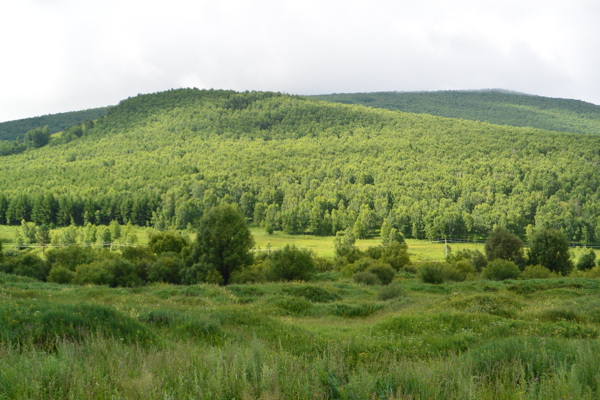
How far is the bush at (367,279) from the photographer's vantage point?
4047 cm

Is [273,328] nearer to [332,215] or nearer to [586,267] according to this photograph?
[586,267]

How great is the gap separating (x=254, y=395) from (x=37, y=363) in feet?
8.74

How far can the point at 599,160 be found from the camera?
12412cm

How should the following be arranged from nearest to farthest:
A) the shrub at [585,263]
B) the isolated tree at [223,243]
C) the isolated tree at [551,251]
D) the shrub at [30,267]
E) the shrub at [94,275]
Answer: the shrub at [94,275] → the shrub at [30,267] → the isolated tree at [223,243] → the isolated tree at [551,251] → the shrub at [585,263]

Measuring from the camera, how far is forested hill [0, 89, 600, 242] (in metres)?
112

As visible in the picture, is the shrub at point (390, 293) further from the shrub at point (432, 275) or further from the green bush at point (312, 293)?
the shrub at point (432, 275)

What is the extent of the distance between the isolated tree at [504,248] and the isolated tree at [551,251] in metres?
1.76

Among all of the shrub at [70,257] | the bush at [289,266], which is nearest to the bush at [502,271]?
the bush at [289,266]

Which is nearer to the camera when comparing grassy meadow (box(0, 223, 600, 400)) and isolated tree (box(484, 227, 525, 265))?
grassy meadow (box(0, 223, 600, 400))

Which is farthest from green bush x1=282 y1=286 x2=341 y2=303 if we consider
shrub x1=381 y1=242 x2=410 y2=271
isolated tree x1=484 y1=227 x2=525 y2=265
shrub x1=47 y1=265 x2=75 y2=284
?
shrub x1=381 y1=242 x2=410 y2=271

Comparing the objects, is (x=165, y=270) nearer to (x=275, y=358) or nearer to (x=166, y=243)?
(x=166, y=243)

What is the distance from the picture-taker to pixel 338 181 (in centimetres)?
14188

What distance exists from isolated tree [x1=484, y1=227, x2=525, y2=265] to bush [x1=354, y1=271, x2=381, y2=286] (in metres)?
18.3

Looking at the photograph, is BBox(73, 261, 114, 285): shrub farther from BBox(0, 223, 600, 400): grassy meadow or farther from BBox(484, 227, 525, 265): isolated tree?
BBox(484, 227, 525, 265): isolated tree
